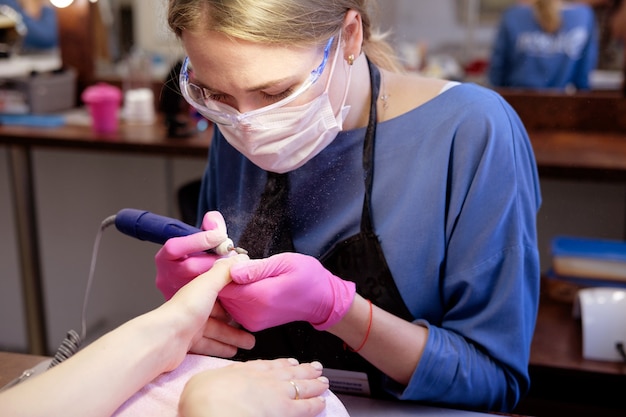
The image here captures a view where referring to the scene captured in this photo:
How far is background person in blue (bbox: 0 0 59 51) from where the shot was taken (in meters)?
3.56

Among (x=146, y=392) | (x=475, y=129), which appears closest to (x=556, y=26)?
(x=475, y=129)

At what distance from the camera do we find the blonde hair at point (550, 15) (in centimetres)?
207

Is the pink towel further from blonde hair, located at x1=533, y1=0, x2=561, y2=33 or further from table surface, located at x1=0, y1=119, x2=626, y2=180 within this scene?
blonde hair, located at x1=533, y1=0, x2=561, y2=33

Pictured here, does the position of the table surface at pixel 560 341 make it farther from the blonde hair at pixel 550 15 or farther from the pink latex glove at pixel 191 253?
the pink latex glove at pixel 191 253

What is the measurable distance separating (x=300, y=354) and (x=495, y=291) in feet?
1.05

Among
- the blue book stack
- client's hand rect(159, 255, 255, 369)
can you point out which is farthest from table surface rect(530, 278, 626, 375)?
client's hand rect(159, 255, 255, 369)

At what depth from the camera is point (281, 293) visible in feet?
3.01

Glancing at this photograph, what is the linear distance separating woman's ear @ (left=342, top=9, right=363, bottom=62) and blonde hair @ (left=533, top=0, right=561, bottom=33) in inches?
47.2

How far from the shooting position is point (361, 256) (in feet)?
3.44

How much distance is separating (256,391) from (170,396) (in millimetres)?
120

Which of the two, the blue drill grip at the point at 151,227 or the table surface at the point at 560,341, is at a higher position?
the blue drill grip at the point at 151,227

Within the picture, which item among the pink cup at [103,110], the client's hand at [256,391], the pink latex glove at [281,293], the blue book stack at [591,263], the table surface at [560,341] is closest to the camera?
the client's hand at [256,391]

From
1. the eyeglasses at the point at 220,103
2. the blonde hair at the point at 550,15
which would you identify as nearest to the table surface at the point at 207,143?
the blonde hair at the point at 550,15

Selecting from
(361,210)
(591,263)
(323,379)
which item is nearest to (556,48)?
(591,263)
